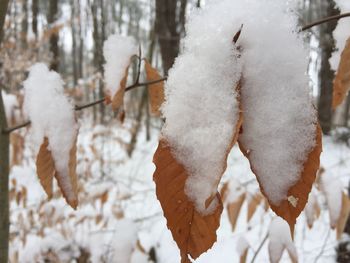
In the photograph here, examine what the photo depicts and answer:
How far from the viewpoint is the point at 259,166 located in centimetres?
31

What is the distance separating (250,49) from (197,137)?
85 millimetres

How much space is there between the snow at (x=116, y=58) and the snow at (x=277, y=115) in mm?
419

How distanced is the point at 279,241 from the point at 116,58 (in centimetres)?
68

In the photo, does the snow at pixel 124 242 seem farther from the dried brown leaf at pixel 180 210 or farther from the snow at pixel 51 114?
the dried brown leaf at pixel 180 210

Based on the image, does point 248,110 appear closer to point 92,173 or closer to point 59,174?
point 59,174

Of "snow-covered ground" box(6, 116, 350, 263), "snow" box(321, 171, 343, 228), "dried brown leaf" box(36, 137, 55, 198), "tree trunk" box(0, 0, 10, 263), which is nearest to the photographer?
"dried brown leaf" box(36, 137, 55, 198)

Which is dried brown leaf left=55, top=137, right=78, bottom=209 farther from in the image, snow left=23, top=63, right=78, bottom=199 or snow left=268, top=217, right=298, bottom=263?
snow left=268, top=217, right=298, bottom=263

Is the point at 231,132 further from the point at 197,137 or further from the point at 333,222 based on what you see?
the point at 333,222

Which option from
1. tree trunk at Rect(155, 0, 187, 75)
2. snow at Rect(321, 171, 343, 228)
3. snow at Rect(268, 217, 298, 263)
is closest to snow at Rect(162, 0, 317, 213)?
snow at Rect(268, 217, 298, 263)

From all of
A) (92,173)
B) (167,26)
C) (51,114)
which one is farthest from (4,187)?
(92,173)

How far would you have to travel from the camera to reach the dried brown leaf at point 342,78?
47cm

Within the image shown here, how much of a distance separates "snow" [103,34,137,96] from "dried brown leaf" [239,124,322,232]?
1.47ft

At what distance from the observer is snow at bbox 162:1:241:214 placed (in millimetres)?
290

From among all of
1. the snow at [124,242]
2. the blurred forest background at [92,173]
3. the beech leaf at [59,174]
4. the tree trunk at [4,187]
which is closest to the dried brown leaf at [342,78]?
the blurred forest background at [92,173]
